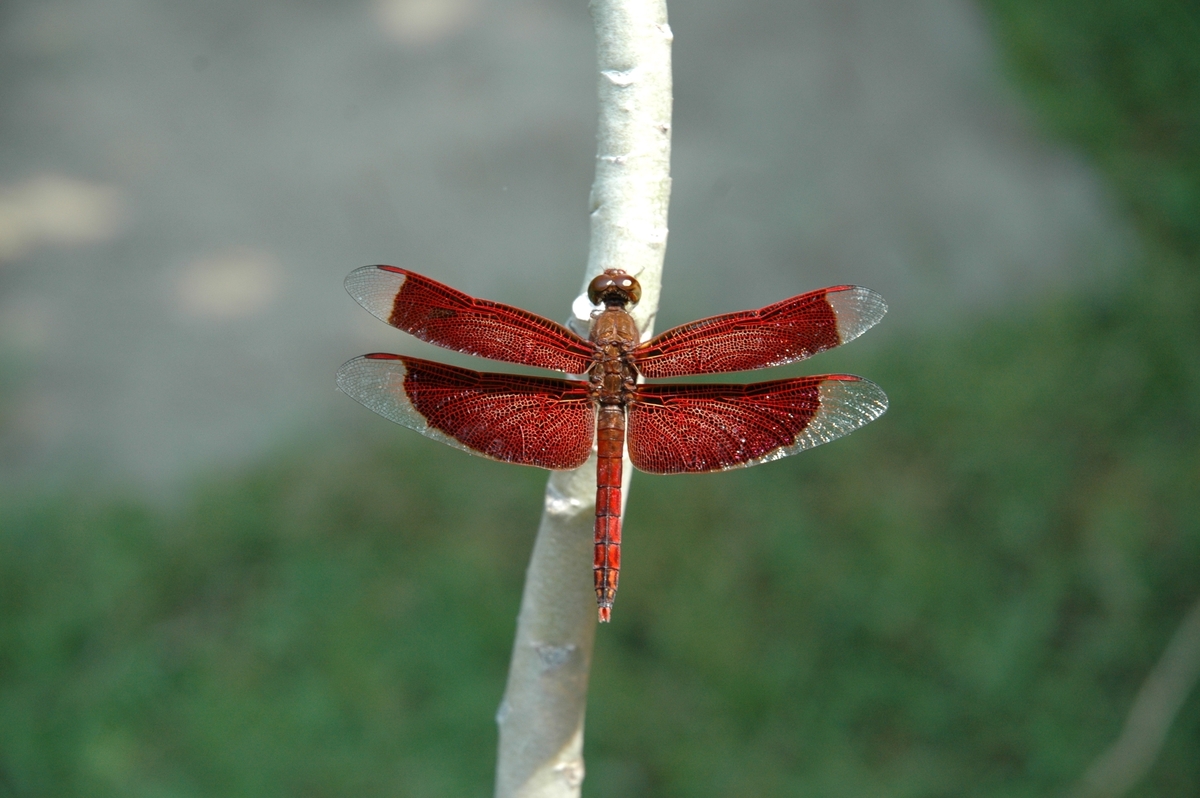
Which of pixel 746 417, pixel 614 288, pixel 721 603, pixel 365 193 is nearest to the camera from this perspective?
pixel 614 288

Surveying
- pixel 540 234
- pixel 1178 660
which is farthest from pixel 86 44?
pixel 1178 660

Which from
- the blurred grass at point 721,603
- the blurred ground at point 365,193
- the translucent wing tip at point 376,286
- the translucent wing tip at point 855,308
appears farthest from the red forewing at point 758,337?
the blurred ground at point 365,193

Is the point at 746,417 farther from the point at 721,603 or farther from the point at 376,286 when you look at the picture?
the point at 721,603

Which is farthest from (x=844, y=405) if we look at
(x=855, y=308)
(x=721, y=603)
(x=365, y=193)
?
(x=365, y=193)

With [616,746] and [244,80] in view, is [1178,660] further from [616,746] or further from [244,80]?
[244,80]

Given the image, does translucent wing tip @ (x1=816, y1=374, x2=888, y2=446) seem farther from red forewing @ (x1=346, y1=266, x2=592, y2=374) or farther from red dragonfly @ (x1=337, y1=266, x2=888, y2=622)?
red forewing @ (x1=346, y1=266, x2=592, y2=374)

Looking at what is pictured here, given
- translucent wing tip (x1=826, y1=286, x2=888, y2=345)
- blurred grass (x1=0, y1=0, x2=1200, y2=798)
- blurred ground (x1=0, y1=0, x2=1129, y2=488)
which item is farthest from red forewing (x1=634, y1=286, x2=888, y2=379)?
blurred ground (x1=0, y1=0, x2=1129, y2=488)
